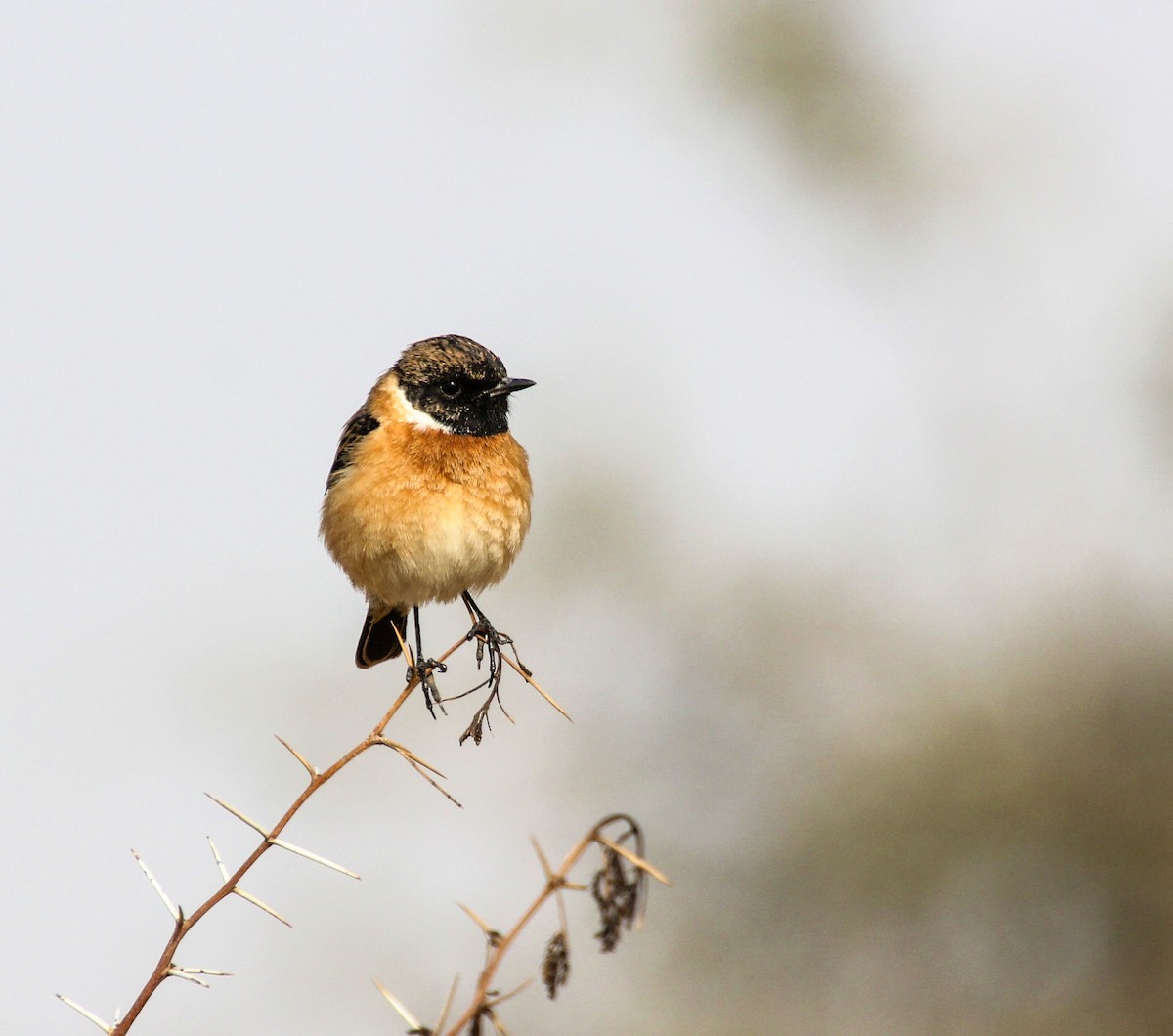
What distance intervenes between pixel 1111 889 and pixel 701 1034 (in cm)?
566

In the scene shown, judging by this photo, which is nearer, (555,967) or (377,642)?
(555,967)

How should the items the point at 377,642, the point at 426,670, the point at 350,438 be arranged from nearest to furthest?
1. the point at 426,670
2. the point at 350,438
3. the point at 377,642

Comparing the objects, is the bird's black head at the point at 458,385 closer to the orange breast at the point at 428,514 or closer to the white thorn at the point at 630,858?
the orange breast at the point at 428,514

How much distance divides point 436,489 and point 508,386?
1.55 ft

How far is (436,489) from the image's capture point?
221 inches

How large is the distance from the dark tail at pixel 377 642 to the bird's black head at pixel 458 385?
109cm

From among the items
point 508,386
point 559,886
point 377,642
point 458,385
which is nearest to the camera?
point 559,886

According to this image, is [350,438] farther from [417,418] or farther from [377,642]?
[377,642]

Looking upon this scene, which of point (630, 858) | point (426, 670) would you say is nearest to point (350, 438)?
point (426, 670)

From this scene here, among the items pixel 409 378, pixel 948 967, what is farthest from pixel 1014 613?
pixel 409 378

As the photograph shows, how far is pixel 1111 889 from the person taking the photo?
62.7 ft

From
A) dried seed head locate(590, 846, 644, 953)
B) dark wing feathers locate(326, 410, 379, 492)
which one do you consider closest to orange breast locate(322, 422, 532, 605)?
dark wing feathers locate(326, 410, 379, 492)

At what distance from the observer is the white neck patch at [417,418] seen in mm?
5762

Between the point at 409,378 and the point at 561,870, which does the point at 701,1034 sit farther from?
the point at 561,870
